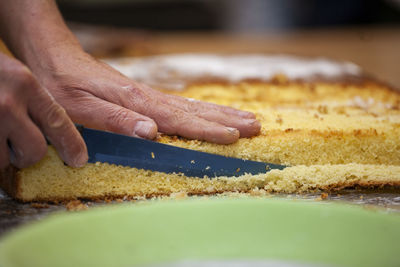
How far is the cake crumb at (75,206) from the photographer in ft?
4.22

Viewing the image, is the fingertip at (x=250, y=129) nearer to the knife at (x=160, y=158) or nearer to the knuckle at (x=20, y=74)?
the knife at (x=160, y=158)

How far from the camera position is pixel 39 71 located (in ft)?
5.16

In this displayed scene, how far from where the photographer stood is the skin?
3.78 feet

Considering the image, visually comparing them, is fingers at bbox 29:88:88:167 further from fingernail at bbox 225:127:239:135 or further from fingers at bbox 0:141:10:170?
fingernail at bbox 225:127:239:135

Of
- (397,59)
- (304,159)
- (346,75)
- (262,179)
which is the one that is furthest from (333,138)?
(397,59)

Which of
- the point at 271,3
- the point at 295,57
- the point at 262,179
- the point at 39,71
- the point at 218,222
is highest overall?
the point at 271,3

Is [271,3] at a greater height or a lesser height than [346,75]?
greater

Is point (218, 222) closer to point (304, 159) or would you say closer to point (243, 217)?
point (243, 217)

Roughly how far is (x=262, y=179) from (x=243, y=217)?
0.41 meters

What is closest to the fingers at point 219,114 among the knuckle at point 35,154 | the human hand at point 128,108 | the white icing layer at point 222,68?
the human hand at point 128,108

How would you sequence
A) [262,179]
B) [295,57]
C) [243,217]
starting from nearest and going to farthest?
[243,217], [262,179], [295,57]

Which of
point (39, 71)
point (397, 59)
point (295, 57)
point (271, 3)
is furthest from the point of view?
point (271, 3)

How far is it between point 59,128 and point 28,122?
0.08 meters

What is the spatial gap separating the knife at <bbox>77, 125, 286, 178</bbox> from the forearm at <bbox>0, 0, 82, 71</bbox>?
36 cm
